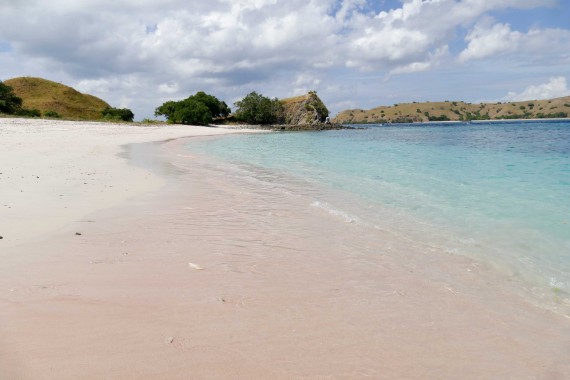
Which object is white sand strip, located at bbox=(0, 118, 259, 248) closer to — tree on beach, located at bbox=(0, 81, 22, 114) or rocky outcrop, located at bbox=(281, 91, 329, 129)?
tree on beach, located at bbox=(0, 81, 22, 114)

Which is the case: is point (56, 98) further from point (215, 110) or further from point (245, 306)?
point (245, 306)

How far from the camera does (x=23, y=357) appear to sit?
2.81m

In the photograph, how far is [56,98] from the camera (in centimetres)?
7162

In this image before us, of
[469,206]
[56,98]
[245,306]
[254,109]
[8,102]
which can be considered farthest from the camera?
[254,109]

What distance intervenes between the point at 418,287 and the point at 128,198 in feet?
22.4

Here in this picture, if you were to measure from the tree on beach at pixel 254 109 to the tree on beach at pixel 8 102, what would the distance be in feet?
176

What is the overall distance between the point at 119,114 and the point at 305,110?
5129 centimetres

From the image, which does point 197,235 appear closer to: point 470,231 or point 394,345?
point 394,345

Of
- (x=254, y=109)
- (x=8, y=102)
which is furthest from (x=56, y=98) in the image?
(x=254, y=109)

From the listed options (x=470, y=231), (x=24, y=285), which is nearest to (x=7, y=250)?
(x=24, y=285)

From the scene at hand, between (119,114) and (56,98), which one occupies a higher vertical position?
(56,98)

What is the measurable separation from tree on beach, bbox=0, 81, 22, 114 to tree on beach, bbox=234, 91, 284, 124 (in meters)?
53.8

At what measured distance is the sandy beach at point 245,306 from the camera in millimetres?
2969

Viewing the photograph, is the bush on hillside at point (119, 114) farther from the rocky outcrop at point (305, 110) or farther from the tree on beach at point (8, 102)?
the rocky outcrop at point (305, 110)
